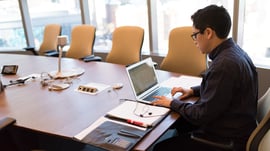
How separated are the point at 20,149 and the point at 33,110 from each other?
299 mm

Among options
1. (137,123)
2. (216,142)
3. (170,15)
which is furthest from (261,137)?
(170,15)

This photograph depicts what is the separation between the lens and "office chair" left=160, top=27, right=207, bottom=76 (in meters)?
2.47

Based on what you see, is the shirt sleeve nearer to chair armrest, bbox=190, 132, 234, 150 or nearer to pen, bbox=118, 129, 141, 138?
chair armrest, bbox=190, 132, 234, 150

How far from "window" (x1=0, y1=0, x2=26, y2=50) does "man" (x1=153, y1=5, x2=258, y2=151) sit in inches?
188

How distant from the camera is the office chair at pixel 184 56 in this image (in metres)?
2.47

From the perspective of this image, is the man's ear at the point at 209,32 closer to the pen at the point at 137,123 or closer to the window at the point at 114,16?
the pen at the point at 137,123

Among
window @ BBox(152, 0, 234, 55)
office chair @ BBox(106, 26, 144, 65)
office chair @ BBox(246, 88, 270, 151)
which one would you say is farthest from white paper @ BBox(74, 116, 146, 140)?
window @ BBox(152, 0, 234, 55)

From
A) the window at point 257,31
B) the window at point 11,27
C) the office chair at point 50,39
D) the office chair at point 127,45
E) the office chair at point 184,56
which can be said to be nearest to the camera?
the office chair at point 184,56

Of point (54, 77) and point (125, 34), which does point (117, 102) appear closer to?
point (54, 77)

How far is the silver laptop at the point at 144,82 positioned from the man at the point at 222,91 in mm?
306

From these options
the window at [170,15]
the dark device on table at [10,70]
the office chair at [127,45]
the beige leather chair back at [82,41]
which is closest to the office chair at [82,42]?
the beige leather chair back at [82,41]

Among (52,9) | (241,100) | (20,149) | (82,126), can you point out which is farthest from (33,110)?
(52,9)

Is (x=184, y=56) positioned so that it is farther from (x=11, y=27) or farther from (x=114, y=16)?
(x=11, y=27)

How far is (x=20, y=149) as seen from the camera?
5.91ft
